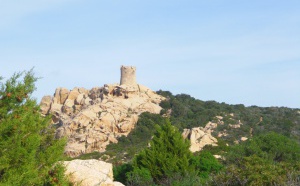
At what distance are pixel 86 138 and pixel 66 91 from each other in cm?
1339

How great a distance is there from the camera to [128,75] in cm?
6494

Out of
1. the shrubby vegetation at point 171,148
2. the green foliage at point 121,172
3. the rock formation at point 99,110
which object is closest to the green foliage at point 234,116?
the shrubby vegetation at point 171,148

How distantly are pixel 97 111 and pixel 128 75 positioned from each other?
27.6 ft

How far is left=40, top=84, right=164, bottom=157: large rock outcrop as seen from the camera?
5550cm

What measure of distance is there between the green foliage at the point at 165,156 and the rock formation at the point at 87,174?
15.1 m

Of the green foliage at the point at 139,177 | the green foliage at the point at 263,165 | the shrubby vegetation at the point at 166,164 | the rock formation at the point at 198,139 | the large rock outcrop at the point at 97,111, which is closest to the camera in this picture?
the green foliage at the point at 263,165

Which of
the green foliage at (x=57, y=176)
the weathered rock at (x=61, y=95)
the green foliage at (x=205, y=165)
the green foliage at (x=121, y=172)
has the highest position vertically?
the weathered rock at (x=61, y=95)

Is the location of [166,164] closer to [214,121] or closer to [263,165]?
[263,165]

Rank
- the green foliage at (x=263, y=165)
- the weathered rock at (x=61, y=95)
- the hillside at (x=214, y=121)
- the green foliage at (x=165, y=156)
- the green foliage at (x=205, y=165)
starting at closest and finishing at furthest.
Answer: the green foliage at (x=263, y=165), the green foliage at (x=165, y=156), the green foliage at (x=205, y=165), the hillside at (x=214, y=121), the weathered rock at (x=61, y=95)

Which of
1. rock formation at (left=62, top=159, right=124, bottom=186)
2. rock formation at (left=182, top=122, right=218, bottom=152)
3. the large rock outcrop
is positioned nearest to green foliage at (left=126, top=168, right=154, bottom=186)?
rock formation at (left=182, top=122, right=218, bottom=152)

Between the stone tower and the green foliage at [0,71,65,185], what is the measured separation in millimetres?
50136

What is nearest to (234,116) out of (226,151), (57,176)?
(226,151)

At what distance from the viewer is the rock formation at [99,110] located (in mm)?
55531

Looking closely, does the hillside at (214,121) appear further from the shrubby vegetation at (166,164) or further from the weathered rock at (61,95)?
the shrubby vegetation at (166,164)
